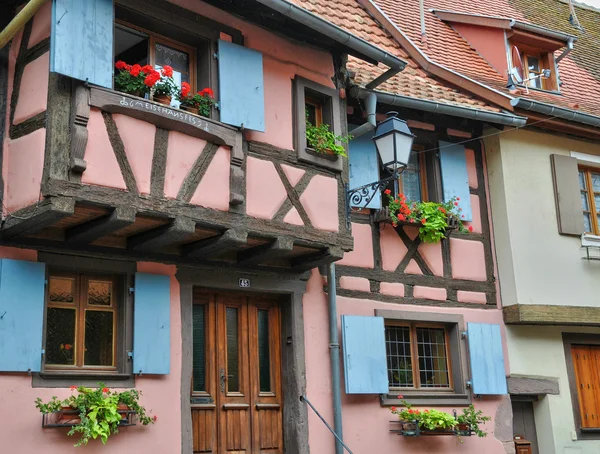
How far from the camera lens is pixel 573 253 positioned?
10.9 metres

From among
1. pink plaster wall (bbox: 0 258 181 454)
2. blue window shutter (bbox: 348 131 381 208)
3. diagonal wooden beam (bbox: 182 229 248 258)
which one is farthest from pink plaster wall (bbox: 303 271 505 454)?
pink plaster wall (bbox: 0 258 181 454)

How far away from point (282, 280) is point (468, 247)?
294cm

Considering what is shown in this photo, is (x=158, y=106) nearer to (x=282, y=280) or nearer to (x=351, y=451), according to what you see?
(x=282, y=280)

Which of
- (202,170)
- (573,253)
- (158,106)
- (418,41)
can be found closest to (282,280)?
(202,170)

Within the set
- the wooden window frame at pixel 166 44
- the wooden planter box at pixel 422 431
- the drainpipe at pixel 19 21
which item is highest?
the wooden window frame at pixel 166 44

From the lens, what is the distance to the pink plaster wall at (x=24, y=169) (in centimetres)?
646

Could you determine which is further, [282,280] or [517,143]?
[517,143]

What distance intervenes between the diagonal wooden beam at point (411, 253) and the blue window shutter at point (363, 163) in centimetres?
50

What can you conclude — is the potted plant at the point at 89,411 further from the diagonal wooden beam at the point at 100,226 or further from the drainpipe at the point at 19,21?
the drainpipe at the point at 19,21

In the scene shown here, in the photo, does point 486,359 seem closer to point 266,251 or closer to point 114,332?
point 266,251

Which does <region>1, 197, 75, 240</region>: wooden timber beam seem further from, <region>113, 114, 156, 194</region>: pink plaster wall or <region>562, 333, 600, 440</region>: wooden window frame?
<region>562, 333, 600, 440</region>: wooden window frame

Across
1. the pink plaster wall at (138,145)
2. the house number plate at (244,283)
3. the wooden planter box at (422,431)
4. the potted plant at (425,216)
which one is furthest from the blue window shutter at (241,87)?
the wooden planter box at (422,431)

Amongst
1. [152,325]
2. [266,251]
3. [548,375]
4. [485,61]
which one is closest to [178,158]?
[266,251]

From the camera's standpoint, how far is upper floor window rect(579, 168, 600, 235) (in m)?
11.4
